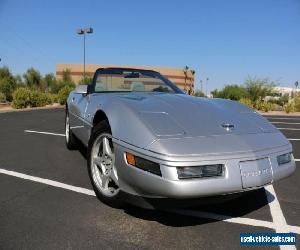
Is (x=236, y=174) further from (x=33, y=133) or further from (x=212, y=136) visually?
(x=33, y=133)

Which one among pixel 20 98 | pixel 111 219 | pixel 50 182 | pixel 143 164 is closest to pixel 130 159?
pixel 143 164

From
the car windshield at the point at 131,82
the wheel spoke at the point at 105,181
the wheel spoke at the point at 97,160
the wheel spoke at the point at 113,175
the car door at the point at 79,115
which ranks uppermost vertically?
the car windshield at the point at 131,82

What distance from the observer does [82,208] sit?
135 inches

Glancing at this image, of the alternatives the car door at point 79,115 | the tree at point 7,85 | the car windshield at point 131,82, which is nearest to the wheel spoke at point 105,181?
the car door at point 79,115

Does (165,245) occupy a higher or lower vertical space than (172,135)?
lower

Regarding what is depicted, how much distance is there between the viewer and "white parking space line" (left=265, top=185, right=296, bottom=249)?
119 inches

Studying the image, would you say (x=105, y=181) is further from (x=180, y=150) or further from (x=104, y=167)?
(x=180, y=150)

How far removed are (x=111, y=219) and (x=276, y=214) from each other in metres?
1.47

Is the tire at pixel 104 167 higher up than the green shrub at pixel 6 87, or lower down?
lower down

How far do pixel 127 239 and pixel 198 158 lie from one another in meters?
0.79

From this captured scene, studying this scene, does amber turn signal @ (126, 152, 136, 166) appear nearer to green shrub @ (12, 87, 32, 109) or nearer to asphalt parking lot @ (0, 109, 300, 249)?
asphalt parking lot @ (0, 109, 300, 249)

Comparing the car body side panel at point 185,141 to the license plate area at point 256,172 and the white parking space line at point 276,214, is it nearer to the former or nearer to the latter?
the license plate area at point 256,172

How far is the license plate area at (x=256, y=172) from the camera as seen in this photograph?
280cm

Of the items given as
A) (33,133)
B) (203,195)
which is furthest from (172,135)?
(33,133)
